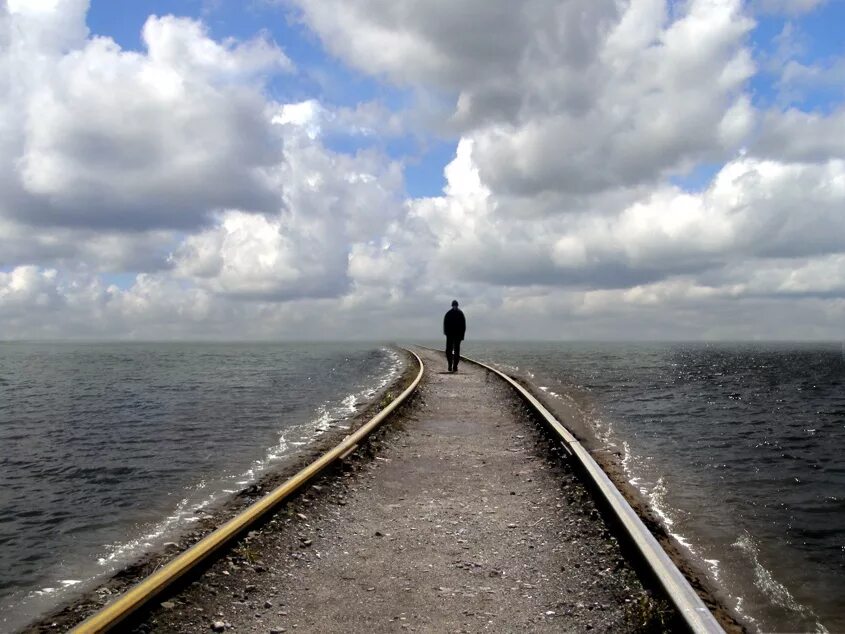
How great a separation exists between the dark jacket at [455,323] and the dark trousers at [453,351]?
1.28 ft

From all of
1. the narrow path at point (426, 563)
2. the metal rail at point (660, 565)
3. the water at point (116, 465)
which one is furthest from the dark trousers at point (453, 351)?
the metal rail at point (660, 565)

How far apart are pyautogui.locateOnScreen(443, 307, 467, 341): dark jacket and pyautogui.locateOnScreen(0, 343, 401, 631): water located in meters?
3.75

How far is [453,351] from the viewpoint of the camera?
26.4 metres

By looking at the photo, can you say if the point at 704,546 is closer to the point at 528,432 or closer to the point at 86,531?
the point at 528,432

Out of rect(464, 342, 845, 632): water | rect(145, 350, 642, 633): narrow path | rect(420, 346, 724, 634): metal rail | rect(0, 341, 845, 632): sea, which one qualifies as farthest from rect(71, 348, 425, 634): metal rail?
rect(464, 342, 845, 632): water

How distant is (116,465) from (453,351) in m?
17.1

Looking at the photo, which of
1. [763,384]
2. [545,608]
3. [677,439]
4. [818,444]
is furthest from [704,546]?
[763,384]

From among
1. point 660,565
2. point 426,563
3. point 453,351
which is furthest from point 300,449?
point 453,351

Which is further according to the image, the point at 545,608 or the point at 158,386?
the point at 158,386

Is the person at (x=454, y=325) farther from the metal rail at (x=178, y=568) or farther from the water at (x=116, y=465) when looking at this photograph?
the metal rail at (x=178, y=568)

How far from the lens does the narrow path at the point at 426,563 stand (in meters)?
4.17

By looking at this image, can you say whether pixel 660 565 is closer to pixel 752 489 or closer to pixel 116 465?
pixel 752 489

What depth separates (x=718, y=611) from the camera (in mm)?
4348

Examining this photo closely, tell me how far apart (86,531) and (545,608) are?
550 centimetres
